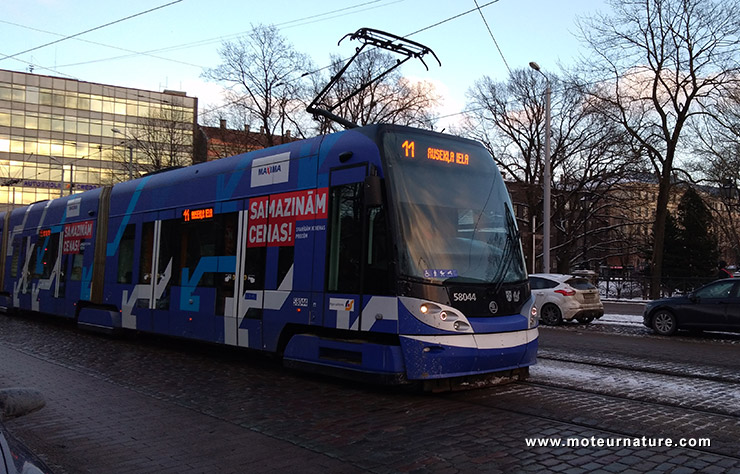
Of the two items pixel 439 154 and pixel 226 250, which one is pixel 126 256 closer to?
pixel 226 250

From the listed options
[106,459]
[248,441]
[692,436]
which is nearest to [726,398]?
[692,436]

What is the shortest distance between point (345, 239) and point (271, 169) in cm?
215

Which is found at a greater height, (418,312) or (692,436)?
(418,312)

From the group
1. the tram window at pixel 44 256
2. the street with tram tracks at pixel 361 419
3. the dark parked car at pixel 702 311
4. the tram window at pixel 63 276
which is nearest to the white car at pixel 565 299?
the dark parked car at pixel 702 311

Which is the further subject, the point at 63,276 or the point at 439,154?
the point at 63,276

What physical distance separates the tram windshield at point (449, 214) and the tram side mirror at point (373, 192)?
0.51 ft

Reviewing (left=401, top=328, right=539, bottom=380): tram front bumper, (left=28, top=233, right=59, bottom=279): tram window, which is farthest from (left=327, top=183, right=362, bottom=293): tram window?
(left=28, top=233, right=59, bottom=279): tram window

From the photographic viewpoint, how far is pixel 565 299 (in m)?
17.6

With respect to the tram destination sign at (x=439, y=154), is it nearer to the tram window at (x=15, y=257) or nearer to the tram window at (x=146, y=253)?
the tram window at (x=146, y=253)

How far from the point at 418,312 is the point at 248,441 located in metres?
2.32

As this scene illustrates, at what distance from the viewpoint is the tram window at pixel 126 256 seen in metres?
12.1

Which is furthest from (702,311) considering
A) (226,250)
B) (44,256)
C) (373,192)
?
(44,256)

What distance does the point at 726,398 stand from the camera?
7227 mm

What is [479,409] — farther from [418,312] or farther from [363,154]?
[363,154]
